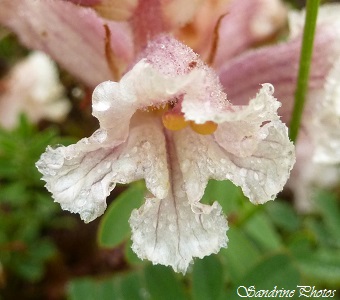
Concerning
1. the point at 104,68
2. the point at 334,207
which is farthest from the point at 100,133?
the point at 334,207

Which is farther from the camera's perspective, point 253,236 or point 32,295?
point 32,295

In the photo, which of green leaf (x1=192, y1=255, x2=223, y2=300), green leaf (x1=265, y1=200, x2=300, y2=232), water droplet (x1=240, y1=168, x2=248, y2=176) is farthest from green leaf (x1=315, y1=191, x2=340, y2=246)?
water droplet (x1=240, y1=168, x2=248, y2=176)

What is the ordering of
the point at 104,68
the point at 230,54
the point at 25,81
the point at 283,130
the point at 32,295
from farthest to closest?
the point at 25,81 < the point at 32,295 < the point at 230,54 < the point at 104,68 < the point at 283,130

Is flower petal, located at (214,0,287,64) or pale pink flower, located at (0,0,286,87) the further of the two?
flower petal, located at (214,0,287,64)

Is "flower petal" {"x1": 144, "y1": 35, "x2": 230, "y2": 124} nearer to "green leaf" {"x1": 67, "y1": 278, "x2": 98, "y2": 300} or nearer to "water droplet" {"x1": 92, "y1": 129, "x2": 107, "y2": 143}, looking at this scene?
"water droplet" {"x1": 92, "y1": 129, "x2": 107, "y2": 143}

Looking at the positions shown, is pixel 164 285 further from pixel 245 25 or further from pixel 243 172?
pixel 245 25

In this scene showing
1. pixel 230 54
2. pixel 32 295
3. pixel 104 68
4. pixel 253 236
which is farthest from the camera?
pixel 32 295

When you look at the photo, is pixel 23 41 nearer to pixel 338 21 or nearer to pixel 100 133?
pixel 100 133
